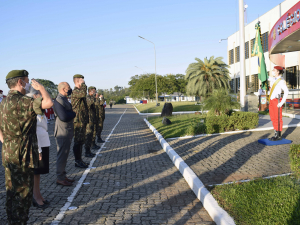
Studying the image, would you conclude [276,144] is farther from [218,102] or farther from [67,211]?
[67,211]

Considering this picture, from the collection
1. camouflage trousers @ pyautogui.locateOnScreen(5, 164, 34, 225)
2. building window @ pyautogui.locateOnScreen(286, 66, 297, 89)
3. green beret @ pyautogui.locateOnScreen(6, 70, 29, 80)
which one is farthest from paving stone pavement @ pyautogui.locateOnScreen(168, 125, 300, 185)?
building window @ pyautogui.locateOnScreen(286, 66, 297, 89)

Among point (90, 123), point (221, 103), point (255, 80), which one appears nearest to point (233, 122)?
point (221, 103)

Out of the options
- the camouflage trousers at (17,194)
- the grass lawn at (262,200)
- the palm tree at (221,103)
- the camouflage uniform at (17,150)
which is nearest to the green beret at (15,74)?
the camouflage uniform at (17,150)

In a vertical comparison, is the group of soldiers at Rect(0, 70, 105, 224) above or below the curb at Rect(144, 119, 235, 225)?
above

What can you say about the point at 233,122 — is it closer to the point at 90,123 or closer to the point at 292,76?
the point at 90,123

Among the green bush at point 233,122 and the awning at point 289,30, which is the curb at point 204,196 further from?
the awning at point 289,30

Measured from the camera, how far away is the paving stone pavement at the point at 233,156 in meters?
5.41

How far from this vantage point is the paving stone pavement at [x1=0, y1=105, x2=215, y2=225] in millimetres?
3883

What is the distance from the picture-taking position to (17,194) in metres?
3.09

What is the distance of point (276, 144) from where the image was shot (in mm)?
7918

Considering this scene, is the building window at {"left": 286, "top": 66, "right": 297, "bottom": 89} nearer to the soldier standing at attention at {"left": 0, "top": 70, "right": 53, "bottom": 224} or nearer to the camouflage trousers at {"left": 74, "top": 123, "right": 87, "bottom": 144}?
the camouflage trousers at {"left": 74, "top": 123, "right": 87, "bottom": 144}

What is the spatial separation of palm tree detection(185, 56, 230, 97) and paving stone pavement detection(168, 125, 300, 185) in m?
16.8

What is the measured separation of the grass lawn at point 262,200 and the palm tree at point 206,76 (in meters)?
22.4

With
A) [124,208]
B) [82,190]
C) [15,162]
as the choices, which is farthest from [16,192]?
[82,190]
